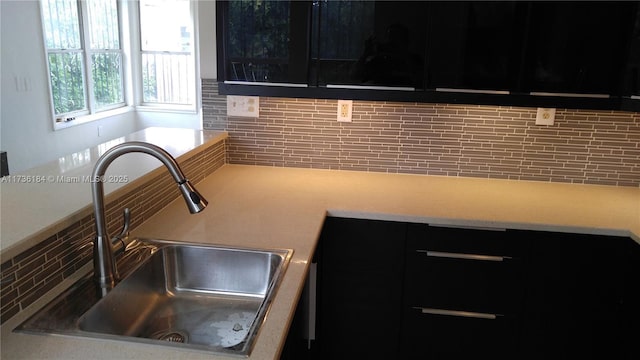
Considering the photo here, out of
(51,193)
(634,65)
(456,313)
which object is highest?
(634,65)

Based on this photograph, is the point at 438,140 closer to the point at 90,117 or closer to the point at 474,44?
the point at 474,44

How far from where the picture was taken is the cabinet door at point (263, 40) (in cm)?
196

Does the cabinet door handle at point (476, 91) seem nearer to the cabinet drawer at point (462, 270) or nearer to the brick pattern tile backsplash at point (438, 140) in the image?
the brick pattern tile backsplash at point (438, 140)

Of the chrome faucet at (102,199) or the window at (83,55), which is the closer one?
the chrome faucet at (102,199)

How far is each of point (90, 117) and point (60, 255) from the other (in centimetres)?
496

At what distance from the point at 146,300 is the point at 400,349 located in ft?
3.60

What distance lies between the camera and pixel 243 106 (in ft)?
7.95

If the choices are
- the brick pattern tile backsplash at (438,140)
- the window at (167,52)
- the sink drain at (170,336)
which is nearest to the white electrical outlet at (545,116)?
the brick pattern tile backsplash at (438,140)

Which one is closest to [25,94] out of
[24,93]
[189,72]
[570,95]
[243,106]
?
[24,93]

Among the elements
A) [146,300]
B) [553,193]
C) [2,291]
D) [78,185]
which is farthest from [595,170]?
[2,291]

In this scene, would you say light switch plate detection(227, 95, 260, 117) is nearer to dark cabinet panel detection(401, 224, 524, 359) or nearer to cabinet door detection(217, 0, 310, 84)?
cabinet door detection(217, 0, 310, 84)

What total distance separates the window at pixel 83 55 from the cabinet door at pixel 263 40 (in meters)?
3.66

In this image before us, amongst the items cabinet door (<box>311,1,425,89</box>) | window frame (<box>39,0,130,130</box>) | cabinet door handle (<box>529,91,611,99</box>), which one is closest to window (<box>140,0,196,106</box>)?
window frame (<box>39,0,130,130</box>)

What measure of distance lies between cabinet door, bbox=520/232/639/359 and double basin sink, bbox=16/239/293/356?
1.06 metres
